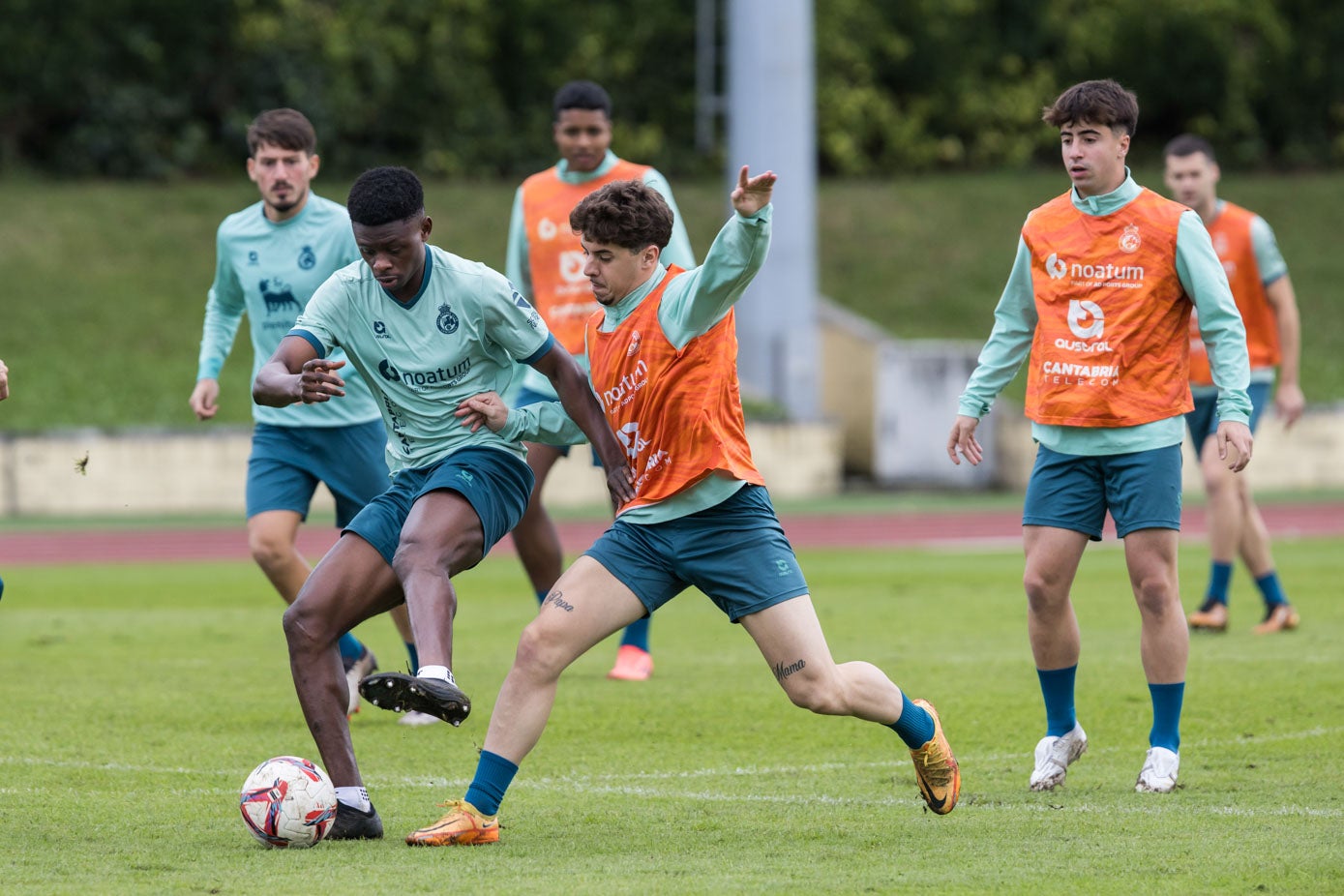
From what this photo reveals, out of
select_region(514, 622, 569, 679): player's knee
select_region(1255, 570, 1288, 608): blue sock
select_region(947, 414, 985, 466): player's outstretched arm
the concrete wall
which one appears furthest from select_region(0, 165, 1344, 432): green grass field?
select_region(514, 622, 569, 679): player's knee

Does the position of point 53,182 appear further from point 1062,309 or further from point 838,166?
point 1062,309

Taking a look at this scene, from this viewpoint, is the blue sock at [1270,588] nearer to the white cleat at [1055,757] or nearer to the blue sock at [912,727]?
the white cleat at [1055,757]

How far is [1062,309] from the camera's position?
20.7 ft

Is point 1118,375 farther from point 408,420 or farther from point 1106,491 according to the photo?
point 408,420

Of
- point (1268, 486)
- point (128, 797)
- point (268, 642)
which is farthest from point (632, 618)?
point (1268, 486)

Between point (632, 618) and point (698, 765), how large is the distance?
1.49m

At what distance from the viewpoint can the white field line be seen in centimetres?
585

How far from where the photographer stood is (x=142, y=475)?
20812 mm

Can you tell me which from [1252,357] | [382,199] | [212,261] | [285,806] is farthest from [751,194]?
[212,261]

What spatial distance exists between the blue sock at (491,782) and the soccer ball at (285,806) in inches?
17.4

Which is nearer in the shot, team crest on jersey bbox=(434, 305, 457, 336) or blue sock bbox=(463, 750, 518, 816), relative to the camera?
blue sock bbox=(463, 750, 518, 816)

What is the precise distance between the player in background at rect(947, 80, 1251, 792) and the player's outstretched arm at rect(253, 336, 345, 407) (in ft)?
7.59

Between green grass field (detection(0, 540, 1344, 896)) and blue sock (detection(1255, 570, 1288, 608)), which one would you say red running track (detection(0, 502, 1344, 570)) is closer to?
A: green grass field (detection(0, 540, 1344, 896))

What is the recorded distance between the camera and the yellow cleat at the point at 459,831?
528 cm
